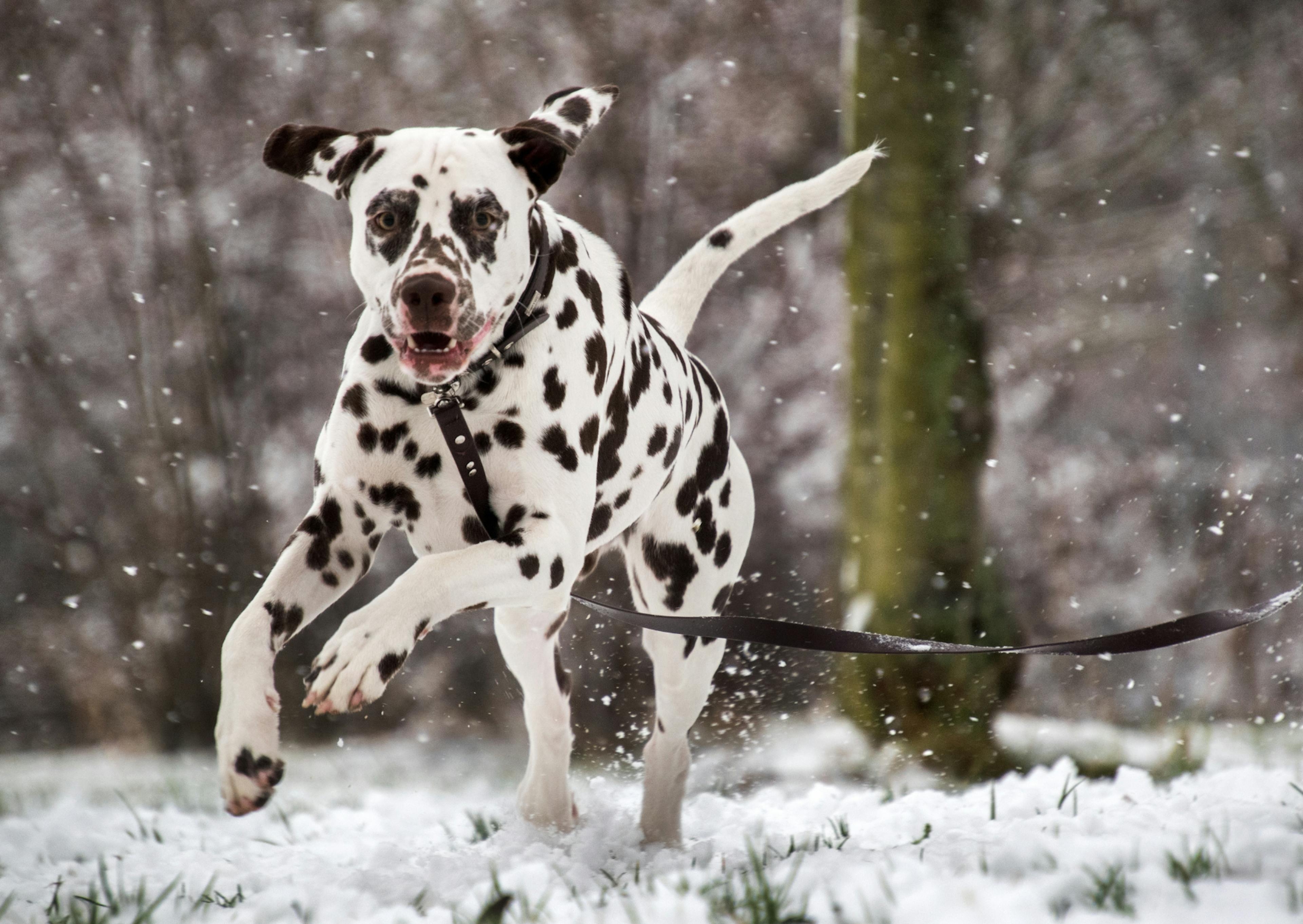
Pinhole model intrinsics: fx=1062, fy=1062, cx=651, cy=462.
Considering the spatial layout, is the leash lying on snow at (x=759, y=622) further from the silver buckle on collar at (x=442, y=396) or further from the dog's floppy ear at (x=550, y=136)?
the dog's floppy ear at (x=550, y=136)

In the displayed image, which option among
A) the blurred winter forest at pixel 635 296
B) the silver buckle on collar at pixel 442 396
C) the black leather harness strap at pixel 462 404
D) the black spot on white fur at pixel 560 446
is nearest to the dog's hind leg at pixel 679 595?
the black spot on white fur at pixel 560 446

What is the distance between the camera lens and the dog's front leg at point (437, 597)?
2.18 m

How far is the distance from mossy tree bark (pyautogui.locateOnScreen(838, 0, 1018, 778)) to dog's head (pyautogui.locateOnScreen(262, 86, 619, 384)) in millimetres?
2896

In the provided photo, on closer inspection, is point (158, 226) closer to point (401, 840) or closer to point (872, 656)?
point (401, 840)

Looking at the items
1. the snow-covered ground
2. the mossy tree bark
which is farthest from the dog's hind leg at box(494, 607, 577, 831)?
the mossy tree bark

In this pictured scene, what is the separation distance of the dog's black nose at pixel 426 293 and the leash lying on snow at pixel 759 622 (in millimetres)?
288

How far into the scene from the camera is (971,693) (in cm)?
525

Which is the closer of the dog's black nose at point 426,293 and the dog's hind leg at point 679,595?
the dog's black nose at point 426,293

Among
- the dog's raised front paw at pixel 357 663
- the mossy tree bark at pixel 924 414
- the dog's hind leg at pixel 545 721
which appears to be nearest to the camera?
the dog's raised front paw at pixel 357 663

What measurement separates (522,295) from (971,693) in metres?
3.52

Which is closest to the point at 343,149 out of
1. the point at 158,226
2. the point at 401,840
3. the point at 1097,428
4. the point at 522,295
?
the point at 522,295

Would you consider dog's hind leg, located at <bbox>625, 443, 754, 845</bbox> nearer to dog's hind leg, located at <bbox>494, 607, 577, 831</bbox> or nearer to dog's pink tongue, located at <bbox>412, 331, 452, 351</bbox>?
dog's hind leg, located at <bbox>494, 607, 577, 831</bbox>

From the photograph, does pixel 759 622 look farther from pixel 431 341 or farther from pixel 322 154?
pixel 322 154

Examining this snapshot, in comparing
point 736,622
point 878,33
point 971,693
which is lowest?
point 971,693
